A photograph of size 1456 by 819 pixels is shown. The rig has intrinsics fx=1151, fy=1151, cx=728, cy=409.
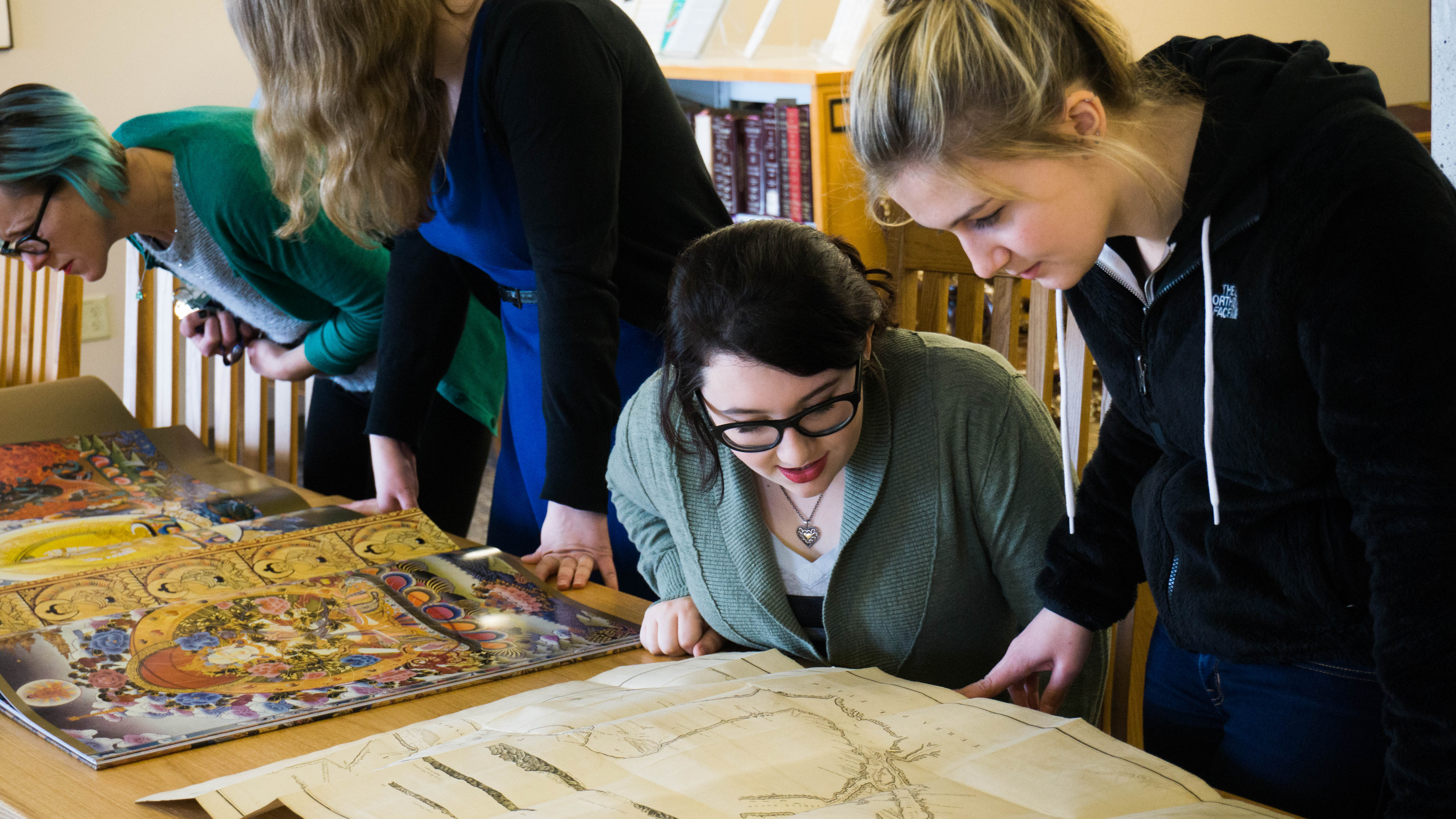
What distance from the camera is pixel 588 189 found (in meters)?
1.20

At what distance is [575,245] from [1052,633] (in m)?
0.61

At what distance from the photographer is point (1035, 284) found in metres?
1.21

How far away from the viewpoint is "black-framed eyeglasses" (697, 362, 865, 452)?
99 centimetres

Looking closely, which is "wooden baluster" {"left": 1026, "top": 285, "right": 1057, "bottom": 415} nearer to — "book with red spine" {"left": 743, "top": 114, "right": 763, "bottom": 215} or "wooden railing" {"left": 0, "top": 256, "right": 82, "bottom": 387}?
"book with red spine" {"left": 743, "top": 114, "right": 763, "bottom": 215}

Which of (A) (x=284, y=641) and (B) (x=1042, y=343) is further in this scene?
(B) (x=1042, y=343)

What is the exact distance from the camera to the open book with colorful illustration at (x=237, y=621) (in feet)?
3.08

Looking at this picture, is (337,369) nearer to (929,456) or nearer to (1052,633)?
(929,456)

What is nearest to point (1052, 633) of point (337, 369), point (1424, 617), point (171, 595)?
point (1424, 617)

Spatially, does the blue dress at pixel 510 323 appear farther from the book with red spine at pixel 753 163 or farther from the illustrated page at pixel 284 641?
the book with red spine at pixel 753 163

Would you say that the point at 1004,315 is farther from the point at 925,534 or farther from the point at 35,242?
the point at 35,242

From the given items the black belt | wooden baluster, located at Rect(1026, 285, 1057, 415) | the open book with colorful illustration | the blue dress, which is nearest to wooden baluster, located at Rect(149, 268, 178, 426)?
the open book with colorful illustration

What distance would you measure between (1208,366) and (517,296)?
0.90m

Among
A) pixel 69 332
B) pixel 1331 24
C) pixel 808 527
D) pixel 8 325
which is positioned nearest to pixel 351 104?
pixel 808 527

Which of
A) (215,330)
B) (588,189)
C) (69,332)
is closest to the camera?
(588,189)
